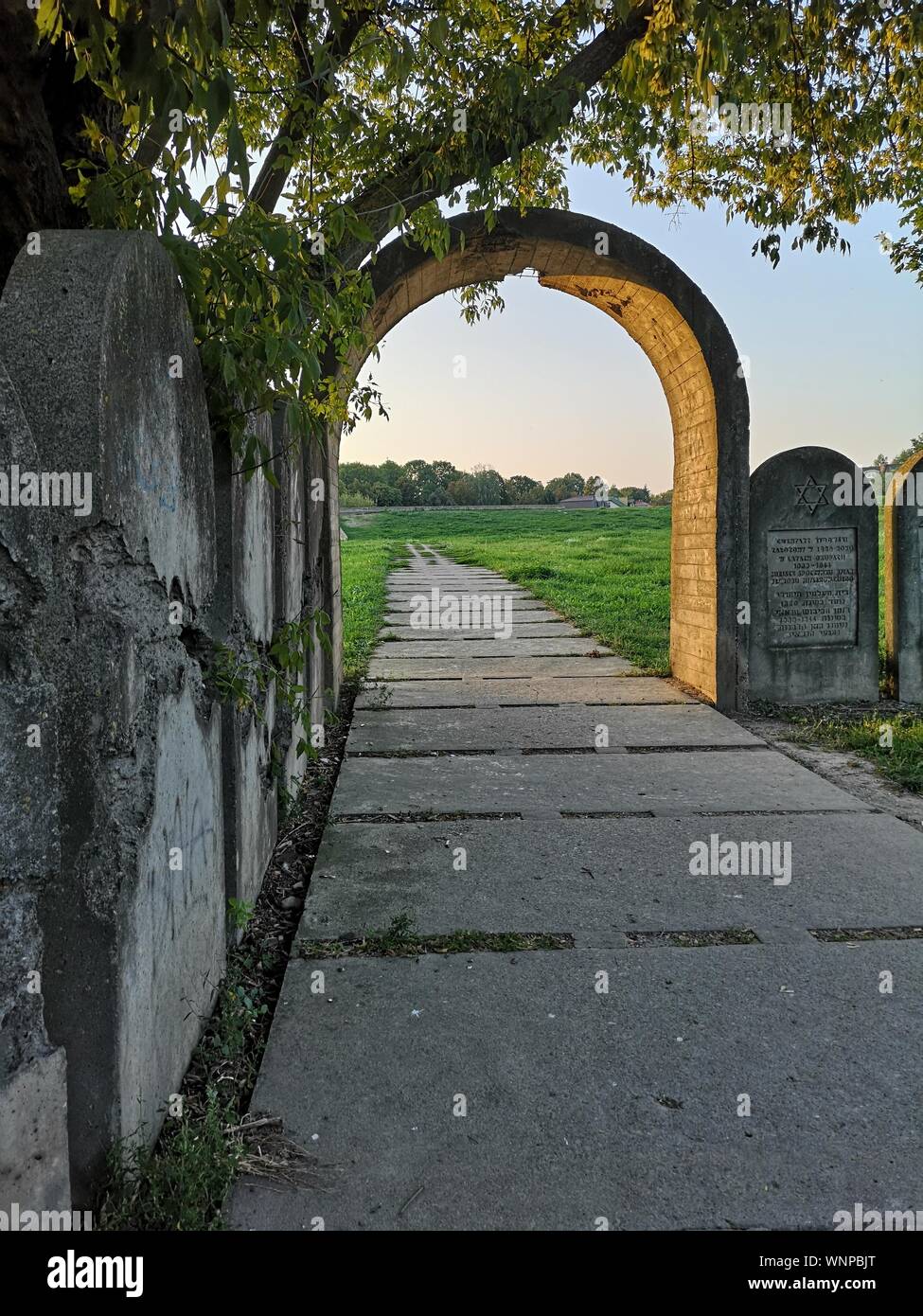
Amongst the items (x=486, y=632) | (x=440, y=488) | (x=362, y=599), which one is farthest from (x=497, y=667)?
(x=440, y=488)

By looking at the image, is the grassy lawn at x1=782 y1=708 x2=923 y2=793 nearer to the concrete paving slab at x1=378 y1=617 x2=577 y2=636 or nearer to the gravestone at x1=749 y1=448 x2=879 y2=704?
the gravestone at x1=749 y1=448 x2=879 y2=704

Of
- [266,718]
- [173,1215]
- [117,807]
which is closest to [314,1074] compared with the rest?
[173,1215]

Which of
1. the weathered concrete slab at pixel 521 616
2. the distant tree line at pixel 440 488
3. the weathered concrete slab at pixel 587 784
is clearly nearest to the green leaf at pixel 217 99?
the weathered concrete slab at pixel 587 784

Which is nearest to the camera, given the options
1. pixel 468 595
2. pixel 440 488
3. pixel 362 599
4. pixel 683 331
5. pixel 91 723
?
pixel 91 723

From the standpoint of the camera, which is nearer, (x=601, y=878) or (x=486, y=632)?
(x=601, y=878)

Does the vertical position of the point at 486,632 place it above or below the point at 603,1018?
above

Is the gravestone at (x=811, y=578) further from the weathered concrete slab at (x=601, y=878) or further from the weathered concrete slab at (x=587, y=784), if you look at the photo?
the weathered concrete slab at (x=601, y=878)

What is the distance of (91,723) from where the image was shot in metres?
1.70

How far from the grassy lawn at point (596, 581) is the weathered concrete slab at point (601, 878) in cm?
142

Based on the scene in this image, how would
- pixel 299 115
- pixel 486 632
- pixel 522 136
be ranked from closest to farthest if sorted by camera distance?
pixel 299 115 → pixel 522 136 → pixel 486 632

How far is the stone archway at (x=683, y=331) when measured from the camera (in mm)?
6406

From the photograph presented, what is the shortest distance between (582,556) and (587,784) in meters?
16.3

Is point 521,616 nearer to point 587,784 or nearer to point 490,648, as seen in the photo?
point 490,648

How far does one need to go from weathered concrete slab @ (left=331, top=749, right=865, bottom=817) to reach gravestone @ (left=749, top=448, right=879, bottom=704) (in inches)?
65.6
